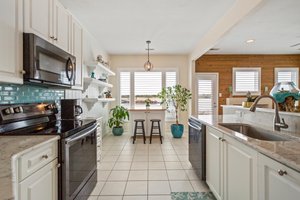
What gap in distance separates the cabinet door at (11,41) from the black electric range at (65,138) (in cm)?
42

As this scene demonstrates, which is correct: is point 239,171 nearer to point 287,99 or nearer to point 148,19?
point 287,99

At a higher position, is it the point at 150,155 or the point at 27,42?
the point at 27,42

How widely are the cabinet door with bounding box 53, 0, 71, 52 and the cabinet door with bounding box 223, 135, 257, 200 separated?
7.22 feet

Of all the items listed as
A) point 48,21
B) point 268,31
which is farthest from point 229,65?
point 48,21

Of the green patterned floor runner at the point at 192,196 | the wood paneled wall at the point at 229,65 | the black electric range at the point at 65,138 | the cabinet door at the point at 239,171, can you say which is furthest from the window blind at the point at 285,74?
the black electric range at the point at 65,138

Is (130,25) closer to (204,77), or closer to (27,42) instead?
(27,42)

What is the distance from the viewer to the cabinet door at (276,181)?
1035 mm

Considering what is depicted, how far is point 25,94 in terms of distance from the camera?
228cm

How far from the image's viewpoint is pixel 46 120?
2.57 m

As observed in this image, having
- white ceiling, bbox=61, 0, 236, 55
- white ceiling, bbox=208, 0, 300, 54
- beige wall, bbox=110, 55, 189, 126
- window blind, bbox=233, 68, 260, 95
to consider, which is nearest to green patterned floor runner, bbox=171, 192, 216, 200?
white ceiling, bbox=208, 0, 300, 54

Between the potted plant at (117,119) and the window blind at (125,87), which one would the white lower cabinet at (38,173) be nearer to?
the potted plant at (117,119)

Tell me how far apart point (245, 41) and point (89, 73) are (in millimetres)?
4154

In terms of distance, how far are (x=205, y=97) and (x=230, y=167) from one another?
18.7 feet

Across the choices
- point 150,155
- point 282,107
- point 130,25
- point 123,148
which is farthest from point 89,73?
point 282,107
